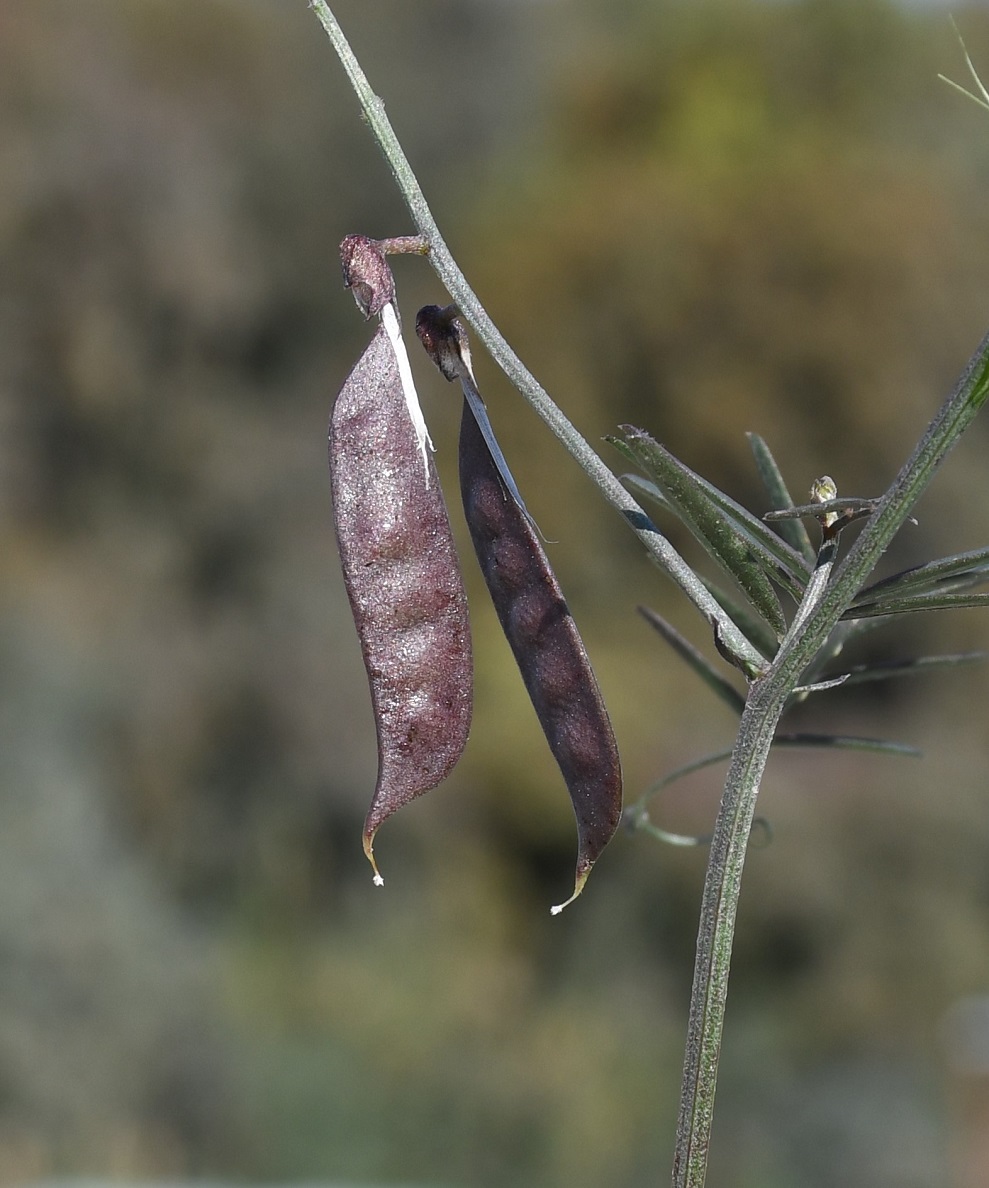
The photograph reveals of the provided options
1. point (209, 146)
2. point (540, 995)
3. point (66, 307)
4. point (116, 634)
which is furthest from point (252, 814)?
point (209, 146)

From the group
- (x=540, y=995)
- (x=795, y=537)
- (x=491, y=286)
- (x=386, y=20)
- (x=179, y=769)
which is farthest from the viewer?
(x=386, y=20)

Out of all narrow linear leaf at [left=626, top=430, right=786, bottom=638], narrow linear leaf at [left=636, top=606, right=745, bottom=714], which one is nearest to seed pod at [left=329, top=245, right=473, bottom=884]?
narrow linear leaf at [left=626, top=430, right=786, bottom=638]

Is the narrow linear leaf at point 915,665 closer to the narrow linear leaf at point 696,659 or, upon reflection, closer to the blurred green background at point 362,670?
the narrow linear leaf at point 696,659

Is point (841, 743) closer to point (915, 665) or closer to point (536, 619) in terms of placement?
point (915, 665)

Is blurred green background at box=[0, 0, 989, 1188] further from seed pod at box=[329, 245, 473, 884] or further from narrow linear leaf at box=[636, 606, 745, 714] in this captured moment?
seed pod at box=[329, 245, 473, 884]

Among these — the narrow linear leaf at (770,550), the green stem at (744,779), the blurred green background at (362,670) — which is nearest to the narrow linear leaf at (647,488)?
the narrow linear leaf at (770,550)

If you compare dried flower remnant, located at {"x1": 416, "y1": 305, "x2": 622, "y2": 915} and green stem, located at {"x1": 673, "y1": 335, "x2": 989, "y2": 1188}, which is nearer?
green stem, located at {"x1": 673, "y1": 335, "x2": 989, "y2": 1188}

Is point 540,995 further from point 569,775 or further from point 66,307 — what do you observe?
point 569,775
